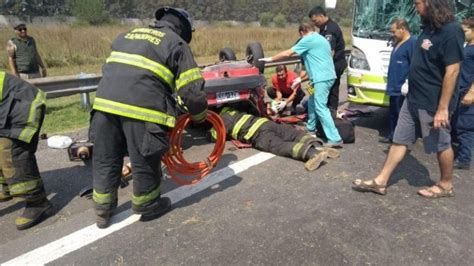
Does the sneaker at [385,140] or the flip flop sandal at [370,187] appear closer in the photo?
the flip flop sandal at [370,187]

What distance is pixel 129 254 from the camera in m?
2.89

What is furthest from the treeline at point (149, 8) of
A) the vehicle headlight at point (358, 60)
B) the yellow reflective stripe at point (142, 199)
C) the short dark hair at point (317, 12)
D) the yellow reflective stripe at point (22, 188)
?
the yellow reflective stripe at point (142, 199)

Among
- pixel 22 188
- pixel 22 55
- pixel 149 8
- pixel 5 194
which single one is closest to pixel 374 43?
pixel 22 188

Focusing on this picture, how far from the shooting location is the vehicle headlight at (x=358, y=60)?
20.0 feet

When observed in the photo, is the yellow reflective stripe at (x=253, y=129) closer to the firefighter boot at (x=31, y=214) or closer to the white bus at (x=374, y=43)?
the white bus at (x=374, y=43)

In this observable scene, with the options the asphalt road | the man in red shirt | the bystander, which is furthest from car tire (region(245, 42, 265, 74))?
the bystander

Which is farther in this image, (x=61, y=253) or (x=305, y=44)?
(x=305, y=44)

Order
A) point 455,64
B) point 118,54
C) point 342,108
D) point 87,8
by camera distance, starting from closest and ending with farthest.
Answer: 1. point 118,54
2. point 455,64
3. point 342,108
4. point 87,8

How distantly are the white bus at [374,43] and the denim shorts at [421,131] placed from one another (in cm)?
202

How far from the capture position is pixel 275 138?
4.99 m

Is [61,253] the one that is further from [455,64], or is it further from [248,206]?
[455,64]

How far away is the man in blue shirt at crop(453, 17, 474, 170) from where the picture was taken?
4.68 meters

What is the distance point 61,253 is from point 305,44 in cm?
372

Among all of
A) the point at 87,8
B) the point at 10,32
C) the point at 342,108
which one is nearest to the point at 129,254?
the point at 342,108
